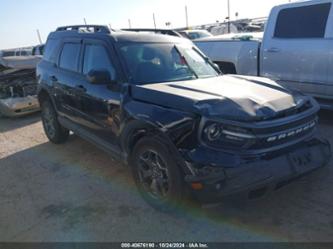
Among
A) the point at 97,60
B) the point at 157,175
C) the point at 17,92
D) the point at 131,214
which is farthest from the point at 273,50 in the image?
the point at 17,92

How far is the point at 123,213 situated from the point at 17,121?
583cm

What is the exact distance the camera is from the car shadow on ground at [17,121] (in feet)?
26.3

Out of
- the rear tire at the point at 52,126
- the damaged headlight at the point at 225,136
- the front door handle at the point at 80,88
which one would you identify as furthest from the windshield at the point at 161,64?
the rear tire at the point at 52,126

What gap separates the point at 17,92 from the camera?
31.0ft

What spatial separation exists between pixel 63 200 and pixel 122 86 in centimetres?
150

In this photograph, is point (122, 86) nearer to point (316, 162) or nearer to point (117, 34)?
point (117, 34)

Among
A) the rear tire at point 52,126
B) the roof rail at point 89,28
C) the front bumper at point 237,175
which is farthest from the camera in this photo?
the rear tire at point 52,126

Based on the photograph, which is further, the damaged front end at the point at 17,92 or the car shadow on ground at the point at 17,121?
the damaged front end at the point at 17,92

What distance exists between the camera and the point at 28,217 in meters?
3.84

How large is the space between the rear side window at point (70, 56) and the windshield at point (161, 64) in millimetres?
1101

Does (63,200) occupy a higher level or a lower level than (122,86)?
lower

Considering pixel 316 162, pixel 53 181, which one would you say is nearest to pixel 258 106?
pixel 316 162

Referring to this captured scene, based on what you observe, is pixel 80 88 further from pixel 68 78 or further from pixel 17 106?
pixel 17 106

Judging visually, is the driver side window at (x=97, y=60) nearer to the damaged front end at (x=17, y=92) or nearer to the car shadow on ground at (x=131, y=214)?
the car shadow on ground at (x=131, y=214)
